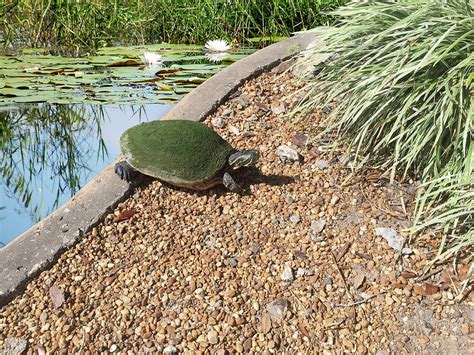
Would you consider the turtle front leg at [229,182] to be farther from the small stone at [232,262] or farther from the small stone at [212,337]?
the small stone at [212,337]

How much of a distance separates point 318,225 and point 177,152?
75 centimetres

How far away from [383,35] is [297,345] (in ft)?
5.18

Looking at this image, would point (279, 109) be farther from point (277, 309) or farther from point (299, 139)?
point (277, 309)

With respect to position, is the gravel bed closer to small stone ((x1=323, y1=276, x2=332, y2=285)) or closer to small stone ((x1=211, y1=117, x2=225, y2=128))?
small stone ((x1=323, y1=276, x2=332, y2=285))

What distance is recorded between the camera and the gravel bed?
78.6 inches

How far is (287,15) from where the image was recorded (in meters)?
5.53

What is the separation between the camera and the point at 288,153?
283 centimetres

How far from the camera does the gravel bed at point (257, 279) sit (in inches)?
78.6

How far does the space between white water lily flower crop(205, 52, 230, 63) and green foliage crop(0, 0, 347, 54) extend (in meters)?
0.48

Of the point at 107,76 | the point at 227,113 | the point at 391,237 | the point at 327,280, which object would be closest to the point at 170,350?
the point at 327,280

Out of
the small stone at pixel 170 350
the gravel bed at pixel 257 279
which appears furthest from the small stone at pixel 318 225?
the small stone at pixel 170 350

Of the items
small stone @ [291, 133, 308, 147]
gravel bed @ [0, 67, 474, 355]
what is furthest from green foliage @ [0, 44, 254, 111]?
gravel bed @ [0, 67, 474, 355]

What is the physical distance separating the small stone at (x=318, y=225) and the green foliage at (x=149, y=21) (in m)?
3.36

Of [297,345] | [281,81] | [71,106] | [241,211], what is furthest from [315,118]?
[71,106]
